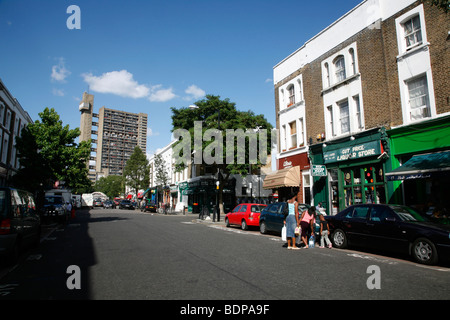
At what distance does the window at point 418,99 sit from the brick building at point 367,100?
0.14 feet

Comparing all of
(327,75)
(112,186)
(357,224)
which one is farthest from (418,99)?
(112,186)

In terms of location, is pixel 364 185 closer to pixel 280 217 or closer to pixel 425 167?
pixel 425 167

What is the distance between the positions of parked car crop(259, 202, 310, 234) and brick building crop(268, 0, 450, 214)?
4521mm

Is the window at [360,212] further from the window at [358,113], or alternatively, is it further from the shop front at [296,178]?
the shop front at [296,178]

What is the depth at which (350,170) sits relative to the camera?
1672 cm

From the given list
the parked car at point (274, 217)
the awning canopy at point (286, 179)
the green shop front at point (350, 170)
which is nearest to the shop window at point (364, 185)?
the green shop front at point (350, 170)

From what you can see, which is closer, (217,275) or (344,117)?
(217,275)

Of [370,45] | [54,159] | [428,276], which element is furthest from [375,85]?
[54,159]

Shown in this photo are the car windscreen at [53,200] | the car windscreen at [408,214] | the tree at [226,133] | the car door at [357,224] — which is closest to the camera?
the car windscreen at [408,214]

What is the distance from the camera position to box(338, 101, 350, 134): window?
56.8 ft

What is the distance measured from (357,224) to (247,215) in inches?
311

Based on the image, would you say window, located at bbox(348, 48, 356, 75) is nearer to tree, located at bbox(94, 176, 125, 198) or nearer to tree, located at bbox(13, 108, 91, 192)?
tree, located at bbox(13, 108, 91, 192)

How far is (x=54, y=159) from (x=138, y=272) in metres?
19.0

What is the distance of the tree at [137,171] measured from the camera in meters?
64.0
